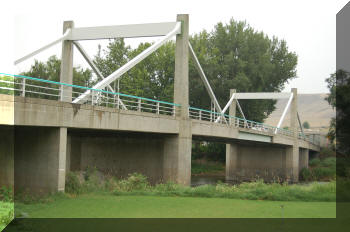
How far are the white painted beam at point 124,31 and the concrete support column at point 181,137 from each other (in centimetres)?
77

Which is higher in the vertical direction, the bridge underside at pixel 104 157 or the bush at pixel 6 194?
the bridge underside at pixel 104 157

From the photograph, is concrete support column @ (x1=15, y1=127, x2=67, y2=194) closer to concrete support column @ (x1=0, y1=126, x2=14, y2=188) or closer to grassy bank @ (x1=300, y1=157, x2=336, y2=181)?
concrete support column @ (x1=0, y1=126, x2=14, y2=188)

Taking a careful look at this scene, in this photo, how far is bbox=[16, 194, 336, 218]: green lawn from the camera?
10859 mm

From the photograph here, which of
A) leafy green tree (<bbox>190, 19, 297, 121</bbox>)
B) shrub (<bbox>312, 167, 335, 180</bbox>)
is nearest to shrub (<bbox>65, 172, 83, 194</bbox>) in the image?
shrub (<bbox>312, 167, 335, 180</bbox>)

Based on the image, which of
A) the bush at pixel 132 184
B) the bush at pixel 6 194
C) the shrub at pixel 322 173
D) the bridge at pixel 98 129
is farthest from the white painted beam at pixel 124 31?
the shrub at pixel 322 173

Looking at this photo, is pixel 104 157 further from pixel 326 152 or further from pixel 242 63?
pixel 326 152

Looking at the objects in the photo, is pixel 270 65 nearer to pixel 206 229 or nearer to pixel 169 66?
pixel 169 66

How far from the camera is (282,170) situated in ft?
135

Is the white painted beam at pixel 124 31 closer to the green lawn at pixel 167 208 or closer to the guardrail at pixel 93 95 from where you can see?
the guardrail at pixel 93 95

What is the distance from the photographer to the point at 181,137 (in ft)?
74.2

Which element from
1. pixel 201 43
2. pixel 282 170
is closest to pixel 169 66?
pixel 201 43

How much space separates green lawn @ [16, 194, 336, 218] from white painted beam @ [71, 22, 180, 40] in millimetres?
11178

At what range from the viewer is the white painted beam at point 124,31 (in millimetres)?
22656

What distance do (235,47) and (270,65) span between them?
5.06m
